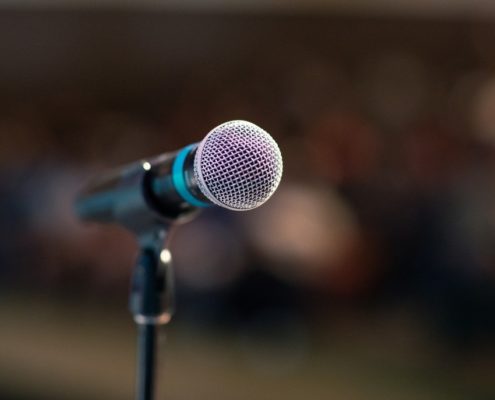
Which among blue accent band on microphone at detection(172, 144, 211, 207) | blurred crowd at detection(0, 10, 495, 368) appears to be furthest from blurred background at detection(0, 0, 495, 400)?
blue accent band on microphone at detection(172, 144, 211, 207)

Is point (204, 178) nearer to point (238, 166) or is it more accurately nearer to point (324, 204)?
point (238, 166)

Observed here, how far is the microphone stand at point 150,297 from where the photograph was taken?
864 mm

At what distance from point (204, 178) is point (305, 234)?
226 centimetres

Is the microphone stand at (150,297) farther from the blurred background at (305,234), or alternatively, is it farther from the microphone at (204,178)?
the blurred background at (305,234)

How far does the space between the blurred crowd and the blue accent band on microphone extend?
2.11m

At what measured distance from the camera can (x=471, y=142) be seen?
3.24 m

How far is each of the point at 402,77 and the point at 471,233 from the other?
1632 mm

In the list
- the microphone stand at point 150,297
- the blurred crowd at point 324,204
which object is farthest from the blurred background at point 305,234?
the microphone stand at point 150,297

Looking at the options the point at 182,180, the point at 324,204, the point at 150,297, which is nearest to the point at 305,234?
the point at 324,204

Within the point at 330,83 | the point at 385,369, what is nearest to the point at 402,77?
the point at 330,83

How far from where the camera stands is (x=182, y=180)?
746 millimetres

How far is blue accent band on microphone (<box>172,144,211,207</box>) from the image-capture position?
742 millimetres

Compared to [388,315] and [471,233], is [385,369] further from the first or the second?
[471,233]

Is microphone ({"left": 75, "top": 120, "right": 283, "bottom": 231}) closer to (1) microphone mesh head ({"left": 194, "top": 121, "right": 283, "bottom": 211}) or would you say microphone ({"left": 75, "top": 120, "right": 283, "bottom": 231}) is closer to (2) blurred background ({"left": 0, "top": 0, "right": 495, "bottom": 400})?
(1) microphone mesh head ({"left": 194, "top": 121, "right": 283, "bottom": 211})
